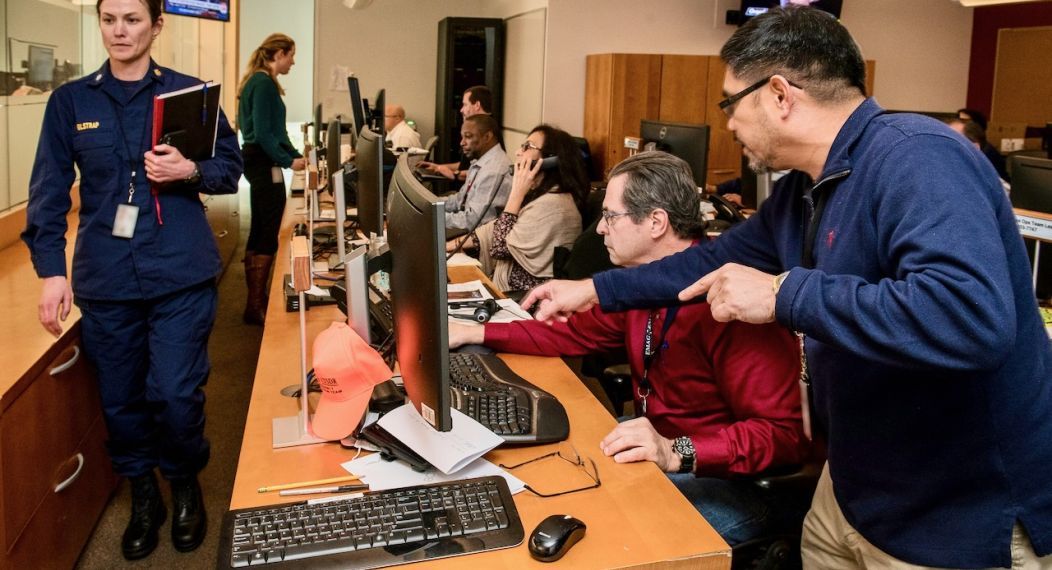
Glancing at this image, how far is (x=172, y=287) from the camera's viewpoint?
2.48 metres

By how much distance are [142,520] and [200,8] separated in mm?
4290

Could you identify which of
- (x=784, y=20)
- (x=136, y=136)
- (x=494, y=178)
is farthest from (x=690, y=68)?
(x=784, y=20)

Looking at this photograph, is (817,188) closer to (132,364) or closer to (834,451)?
(834,451)

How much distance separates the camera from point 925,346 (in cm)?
110

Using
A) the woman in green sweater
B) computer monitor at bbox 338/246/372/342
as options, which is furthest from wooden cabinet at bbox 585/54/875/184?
computer monitor at bbox 338/246/372/342

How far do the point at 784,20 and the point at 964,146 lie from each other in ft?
1.21

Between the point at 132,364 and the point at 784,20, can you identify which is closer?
the point at 784,20

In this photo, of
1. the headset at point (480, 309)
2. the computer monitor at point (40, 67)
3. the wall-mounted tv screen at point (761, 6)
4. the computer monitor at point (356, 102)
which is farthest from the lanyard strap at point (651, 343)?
the wall-mounted tv screen at point (761, 6)

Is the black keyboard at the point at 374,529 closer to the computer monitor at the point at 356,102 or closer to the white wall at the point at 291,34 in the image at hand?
the computer monitor at the point at 356,102

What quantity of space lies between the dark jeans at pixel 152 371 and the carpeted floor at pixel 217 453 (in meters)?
0.26

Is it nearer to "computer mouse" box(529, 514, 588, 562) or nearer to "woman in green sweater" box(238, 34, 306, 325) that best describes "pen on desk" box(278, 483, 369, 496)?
"computer mouse" box(529, 514, 588, 562)

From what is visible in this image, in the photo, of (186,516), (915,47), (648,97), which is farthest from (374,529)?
(915,47)

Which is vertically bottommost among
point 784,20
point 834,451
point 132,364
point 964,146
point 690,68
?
point 132,364

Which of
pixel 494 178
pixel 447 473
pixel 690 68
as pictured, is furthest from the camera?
pixel 690 68
